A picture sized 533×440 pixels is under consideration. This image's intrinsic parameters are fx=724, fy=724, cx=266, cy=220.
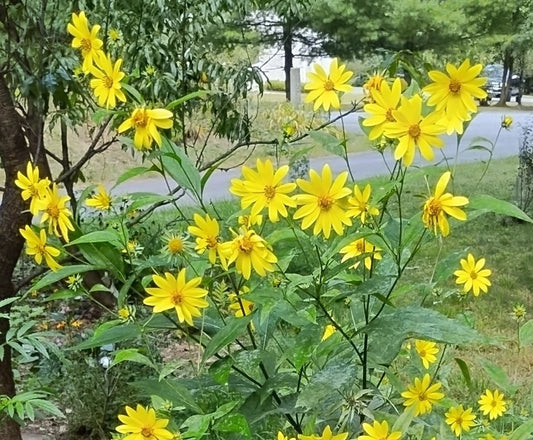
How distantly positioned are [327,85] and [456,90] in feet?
0.51

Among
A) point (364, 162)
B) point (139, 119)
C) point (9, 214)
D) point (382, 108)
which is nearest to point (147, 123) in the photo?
point (139, 119)

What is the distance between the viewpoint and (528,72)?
19.6 m

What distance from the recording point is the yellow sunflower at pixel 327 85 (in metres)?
0.76

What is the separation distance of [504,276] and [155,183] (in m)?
3.07

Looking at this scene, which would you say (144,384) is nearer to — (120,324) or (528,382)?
(120,324)

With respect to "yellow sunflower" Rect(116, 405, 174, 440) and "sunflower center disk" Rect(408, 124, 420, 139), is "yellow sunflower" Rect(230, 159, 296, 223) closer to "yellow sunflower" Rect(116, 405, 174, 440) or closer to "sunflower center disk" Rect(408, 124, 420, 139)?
"sunflower center disk" Rect(408, 124, 420, 139)

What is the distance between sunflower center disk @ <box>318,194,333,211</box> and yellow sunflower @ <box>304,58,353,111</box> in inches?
5.6

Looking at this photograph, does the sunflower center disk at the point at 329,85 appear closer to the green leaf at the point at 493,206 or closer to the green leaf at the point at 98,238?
the green leaf at the point at 493,206

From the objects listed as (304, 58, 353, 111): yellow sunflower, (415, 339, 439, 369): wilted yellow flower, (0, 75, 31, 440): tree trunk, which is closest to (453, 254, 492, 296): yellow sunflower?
(415, 339, 439, 369): wilted yellow flower

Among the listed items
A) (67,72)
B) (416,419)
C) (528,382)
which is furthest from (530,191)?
(416,419)

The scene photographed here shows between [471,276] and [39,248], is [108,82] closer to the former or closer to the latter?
[39,248]

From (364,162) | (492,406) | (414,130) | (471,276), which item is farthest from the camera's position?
(364,162)

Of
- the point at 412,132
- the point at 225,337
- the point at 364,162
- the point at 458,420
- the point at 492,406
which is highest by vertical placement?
the point at 412,132

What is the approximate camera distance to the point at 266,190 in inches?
26.2
